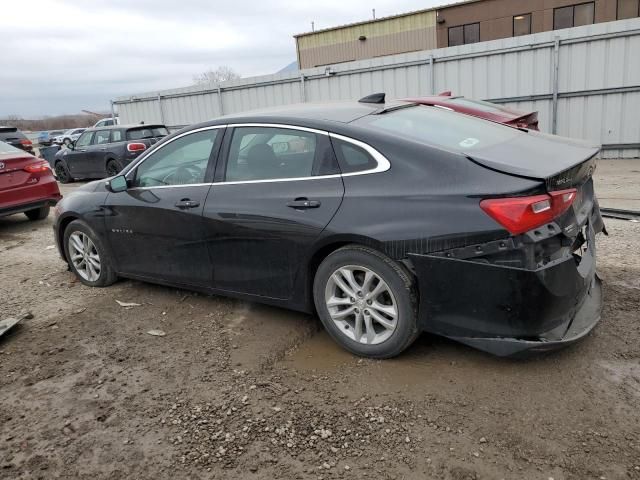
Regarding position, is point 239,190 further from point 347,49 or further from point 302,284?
point 347,49

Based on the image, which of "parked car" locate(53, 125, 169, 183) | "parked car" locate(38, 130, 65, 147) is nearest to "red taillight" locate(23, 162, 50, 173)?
"parked car" locate(53, 125, 169, 183)

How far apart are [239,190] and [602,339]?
8.43 ft

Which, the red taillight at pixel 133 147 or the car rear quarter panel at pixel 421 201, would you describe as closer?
the car rear quarter panel at pixel 421 201

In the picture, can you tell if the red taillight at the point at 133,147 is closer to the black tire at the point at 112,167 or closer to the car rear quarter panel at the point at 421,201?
the black tire at the point at 112,167

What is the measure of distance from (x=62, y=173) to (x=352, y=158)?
45.8 feet

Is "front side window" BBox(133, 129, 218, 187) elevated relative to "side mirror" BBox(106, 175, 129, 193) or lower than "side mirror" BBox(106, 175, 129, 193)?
elevated

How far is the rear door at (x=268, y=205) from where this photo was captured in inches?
134

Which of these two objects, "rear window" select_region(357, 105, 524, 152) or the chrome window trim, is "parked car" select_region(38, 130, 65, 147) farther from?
"rear window" select_region(357, 105, 524, 152)

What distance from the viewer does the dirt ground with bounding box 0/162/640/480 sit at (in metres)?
2.50

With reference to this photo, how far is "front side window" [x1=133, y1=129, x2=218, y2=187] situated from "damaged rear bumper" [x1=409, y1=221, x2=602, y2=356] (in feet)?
6.14

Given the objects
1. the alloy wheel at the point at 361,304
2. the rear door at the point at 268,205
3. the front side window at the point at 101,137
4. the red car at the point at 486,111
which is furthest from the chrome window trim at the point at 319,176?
the front side window at the point at 101,137

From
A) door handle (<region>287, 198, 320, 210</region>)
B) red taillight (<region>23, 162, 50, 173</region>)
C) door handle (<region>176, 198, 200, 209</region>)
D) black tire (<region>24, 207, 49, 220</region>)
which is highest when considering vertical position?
red taillight (<region>23, 162, 50, 173</region>)

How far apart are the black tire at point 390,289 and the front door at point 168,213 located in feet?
3.47

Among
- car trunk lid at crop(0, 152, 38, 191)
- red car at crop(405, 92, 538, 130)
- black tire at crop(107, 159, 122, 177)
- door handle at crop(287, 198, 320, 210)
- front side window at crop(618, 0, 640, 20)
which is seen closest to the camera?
door handle at crop(287, 198, 320, 210)
